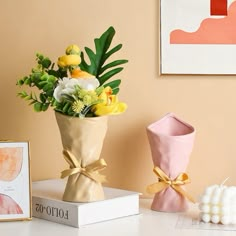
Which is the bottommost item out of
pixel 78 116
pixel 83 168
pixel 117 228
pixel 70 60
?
pixel 117 228

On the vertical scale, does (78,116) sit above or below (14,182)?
above

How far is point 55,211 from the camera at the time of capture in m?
1.31

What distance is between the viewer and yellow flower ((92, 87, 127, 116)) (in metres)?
1.28

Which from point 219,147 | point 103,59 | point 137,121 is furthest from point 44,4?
point 219,147

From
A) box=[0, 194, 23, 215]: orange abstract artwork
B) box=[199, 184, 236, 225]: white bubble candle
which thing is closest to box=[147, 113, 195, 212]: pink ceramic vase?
box=[199, 184, 236, 225]: white bubble candle

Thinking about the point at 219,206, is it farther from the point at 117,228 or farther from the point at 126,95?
the point at 126,95

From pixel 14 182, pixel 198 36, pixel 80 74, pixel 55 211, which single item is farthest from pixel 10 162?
pixel 198 36

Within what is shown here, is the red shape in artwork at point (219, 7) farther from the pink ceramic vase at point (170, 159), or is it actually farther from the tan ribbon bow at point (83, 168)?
the tan ribbon bow at point (83, 168)

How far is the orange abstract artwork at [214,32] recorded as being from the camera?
4.92 ft

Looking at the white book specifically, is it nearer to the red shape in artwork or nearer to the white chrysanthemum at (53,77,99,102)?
the white chrysanthemum at (53,77,99,102)

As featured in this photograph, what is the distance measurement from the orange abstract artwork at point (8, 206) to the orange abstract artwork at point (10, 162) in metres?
0.04

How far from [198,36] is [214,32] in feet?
0.14

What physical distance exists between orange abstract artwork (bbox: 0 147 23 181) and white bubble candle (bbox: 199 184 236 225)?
16.7 inches

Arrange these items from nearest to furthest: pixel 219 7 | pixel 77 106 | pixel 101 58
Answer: pixel 77 106 < pixel 101 58 < pixel 219 7
